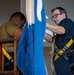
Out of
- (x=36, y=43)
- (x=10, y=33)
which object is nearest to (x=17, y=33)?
(x=10, y=33)

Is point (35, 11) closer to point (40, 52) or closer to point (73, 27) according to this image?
point (40, 52)

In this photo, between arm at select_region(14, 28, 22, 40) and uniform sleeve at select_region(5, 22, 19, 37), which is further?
uniform sleeve at select_region(5, 22, 19, 37)

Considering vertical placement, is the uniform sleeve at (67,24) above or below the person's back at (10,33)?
above

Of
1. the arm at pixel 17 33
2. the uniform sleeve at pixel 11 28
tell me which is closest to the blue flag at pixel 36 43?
the arm at pixel 17 33

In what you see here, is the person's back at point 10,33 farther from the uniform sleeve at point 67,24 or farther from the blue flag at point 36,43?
the uniform sleeve at point 67,24

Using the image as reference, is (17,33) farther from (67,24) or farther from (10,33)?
(67,24)

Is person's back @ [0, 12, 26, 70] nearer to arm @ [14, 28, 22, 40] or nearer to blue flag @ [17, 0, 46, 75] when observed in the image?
arm @ [14, 28, 22, 40]

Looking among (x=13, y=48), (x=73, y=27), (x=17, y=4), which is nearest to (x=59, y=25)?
(x=73, y=27)

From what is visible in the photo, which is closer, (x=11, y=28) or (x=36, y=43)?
(x=36, y=43)

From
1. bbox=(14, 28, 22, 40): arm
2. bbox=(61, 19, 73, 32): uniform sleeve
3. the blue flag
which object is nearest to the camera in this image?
the blue flag

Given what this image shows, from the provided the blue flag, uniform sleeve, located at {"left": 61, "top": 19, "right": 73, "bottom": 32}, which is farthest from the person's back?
uniform sleeve, located at {"left": 61, "top": 19, "right": 73, "bottom": 32}

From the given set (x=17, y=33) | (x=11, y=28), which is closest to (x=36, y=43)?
(x=17, y=33)

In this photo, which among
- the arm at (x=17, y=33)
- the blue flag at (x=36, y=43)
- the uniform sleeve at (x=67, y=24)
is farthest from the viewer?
the uniform sleeve at (x=67, y=24)

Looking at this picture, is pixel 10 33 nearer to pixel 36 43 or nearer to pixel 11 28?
pixel 11 28
